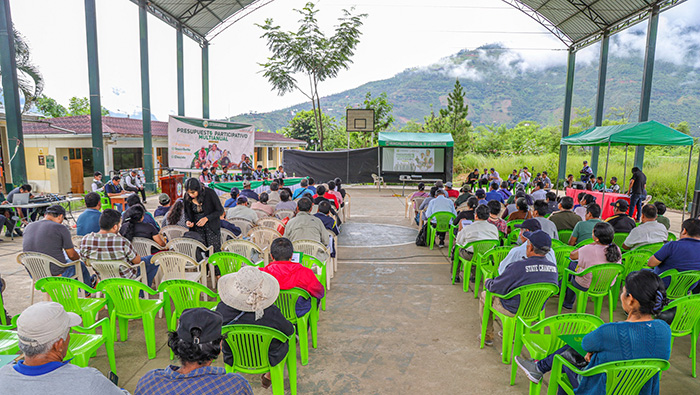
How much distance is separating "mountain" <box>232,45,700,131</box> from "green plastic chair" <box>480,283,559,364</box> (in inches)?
2513

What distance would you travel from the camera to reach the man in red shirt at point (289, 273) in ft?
10.5

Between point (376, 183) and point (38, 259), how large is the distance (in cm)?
1532

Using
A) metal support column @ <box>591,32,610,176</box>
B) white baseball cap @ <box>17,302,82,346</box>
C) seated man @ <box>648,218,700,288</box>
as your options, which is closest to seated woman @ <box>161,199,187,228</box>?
white baseball cap @ <box>17,302,82,346</box>

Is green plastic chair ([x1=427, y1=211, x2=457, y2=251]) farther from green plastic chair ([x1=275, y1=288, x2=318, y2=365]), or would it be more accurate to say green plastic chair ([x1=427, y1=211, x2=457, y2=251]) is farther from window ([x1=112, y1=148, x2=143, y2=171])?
window ([x1=112, y1=148, x2=143, y2=171])

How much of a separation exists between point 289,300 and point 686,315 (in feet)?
10.1

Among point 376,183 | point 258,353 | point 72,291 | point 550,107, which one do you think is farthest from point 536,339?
point 550,107

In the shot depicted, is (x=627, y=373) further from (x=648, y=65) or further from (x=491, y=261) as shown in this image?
(x=648, y=65)

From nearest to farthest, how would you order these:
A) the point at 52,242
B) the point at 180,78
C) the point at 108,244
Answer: the point at 108,244
the point at 52,242
the point at 180,78

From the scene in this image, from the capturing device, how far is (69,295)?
131 inches

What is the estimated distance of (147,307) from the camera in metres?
3.47

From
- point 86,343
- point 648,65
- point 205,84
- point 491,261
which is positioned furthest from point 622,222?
point 205,84

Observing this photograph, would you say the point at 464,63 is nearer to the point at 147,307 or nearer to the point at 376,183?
the point at 376,183

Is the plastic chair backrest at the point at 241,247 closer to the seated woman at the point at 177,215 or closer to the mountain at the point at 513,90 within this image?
the seated woman at the point at 177,215

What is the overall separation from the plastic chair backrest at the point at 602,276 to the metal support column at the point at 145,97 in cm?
1514
